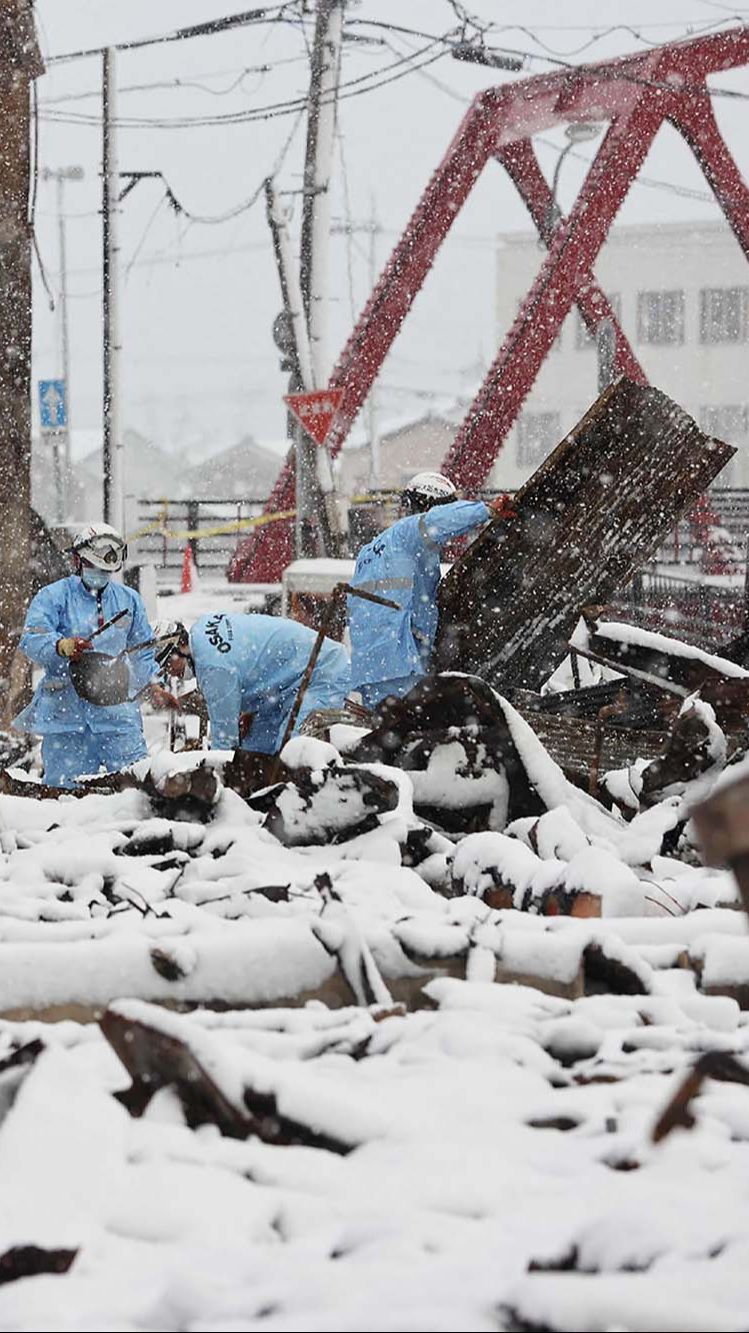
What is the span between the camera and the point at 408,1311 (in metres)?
1.39

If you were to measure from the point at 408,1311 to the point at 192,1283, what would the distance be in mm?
224

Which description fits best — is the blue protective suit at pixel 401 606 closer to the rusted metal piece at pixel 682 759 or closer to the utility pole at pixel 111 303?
the rusted metal piece at pixel 682 759

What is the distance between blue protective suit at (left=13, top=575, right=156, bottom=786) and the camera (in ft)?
23.4

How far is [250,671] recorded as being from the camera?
675 centimetres

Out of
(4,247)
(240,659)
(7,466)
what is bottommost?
(240,659)

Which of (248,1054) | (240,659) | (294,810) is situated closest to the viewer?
(248,1054)

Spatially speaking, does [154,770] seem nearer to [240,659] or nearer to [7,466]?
[240,659]

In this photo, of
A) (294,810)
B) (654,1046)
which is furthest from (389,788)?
(654,1046)

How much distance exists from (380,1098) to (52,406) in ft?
62.3

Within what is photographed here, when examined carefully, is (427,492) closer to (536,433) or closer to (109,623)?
(109,623)

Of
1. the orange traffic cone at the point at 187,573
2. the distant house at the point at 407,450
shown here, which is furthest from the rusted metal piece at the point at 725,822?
the distant house at the point at 407,450

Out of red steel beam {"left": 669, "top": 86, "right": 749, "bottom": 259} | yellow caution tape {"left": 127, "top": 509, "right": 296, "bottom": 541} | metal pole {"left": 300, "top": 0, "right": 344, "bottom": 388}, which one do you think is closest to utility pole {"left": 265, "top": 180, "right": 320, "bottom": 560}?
metal pole {"left": 300, "top": 0, "right": 344, "bottom": 388}

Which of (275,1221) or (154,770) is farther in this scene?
(154,770)

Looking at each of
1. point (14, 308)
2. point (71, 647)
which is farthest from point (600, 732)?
point (14, 308)
